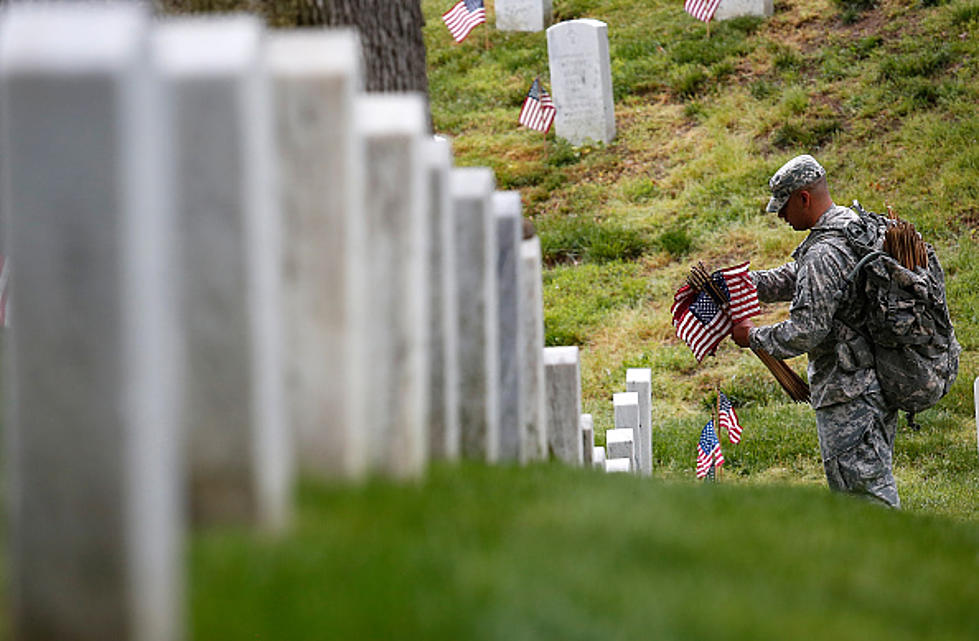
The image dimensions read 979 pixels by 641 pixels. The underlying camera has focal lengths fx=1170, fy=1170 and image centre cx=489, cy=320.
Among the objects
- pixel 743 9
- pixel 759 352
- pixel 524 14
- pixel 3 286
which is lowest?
pixel 759 352

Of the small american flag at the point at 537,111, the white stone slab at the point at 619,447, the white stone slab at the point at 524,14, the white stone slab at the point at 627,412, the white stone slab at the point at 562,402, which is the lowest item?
the white stone slab at the point at 619,447

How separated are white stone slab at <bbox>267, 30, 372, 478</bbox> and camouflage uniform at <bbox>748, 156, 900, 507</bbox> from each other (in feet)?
15.0

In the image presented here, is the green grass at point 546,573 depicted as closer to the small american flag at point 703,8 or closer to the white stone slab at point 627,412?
the white stone slab at point 627,412

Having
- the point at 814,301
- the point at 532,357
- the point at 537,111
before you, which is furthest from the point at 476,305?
the point at 537,111

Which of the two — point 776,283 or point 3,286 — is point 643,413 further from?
point 3,286

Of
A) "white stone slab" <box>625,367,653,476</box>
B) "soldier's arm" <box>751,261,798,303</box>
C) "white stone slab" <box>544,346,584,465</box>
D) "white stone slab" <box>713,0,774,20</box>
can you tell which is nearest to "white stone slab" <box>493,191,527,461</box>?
"white stone slab" <box>544,346,584,465</box>

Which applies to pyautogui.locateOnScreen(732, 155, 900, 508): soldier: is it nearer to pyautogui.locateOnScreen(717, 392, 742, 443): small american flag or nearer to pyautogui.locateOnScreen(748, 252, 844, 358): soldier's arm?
pyautogui.locateOnScreen(748, 252, 844, 358): soldier's arm

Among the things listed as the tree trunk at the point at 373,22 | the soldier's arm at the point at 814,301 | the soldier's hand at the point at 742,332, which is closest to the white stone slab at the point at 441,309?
the tree trunk at the point at 373,22

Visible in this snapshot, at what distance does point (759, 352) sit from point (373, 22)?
377cm

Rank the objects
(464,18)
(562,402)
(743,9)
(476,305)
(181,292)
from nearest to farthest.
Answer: (181,292) < (476,305) < (562,402) < (464,18) < (743,9)

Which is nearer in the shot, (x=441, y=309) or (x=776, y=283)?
(x=441, y=309)

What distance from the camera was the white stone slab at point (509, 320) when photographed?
3.03m

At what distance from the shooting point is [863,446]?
637 centimetres

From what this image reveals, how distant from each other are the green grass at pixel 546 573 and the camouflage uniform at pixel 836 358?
3.58 meters
